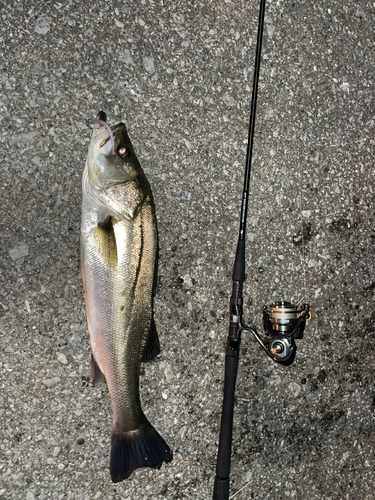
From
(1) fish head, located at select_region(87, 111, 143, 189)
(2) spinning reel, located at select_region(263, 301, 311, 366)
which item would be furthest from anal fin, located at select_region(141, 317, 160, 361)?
(1) fish head, located at select_region(87, 111, 143, 189)

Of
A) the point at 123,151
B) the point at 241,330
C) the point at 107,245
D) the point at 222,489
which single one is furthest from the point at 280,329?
→ the point at 123,151

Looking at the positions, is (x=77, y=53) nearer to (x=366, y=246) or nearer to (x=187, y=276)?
(x=187, y=276)

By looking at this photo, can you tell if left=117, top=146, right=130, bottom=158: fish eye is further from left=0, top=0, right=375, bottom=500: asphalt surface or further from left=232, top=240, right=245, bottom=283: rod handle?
left=232, top=240, right=245, bottom=283: rod handle

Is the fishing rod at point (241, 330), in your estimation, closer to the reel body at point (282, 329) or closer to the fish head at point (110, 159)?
the reel body at point (282, 329)

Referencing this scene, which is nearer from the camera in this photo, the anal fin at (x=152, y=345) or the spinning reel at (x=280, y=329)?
the anal fin at (x=152, y=345)

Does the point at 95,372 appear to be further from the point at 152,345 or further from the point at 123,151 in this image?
the point at 123,151

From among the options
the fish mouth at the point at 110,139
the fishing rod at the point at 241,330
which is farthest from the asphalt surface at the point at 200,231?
the fish mouth at the point at 110,139

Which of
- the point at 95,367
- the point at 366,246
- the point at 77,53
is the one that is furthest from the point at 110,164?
the point at 366,246
